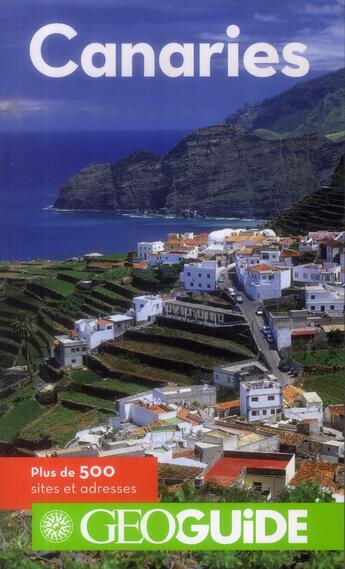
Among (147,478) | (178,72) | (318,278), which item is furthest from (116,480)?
(318,278)

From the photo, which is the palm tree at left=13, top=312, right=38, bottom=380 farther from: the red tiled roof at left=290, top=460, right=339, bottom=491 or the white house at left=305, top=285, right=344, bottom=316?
the red tiled roof at left=290, top=460, right=339, bottom=491

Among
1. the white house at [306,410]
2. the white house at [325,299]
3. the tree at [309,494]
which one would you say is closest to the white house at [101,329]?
the white house at [325,299]

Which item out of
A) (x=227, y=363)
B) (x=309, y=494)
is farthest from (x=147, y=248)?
(x=309, y=494)

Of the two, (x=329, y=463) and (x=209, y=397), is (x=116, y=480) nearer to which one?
(x=329, y=463)

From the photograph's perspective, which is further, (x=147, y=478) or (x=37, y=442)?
(x=37, y=442)

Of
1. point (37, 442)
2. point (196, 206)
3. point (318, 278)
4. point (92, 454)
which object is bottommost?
point (37, 442)

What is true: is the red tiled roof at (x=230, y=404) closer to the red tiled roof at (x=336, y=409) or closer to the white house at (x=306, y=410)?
the white house at (x=306, y=410)
